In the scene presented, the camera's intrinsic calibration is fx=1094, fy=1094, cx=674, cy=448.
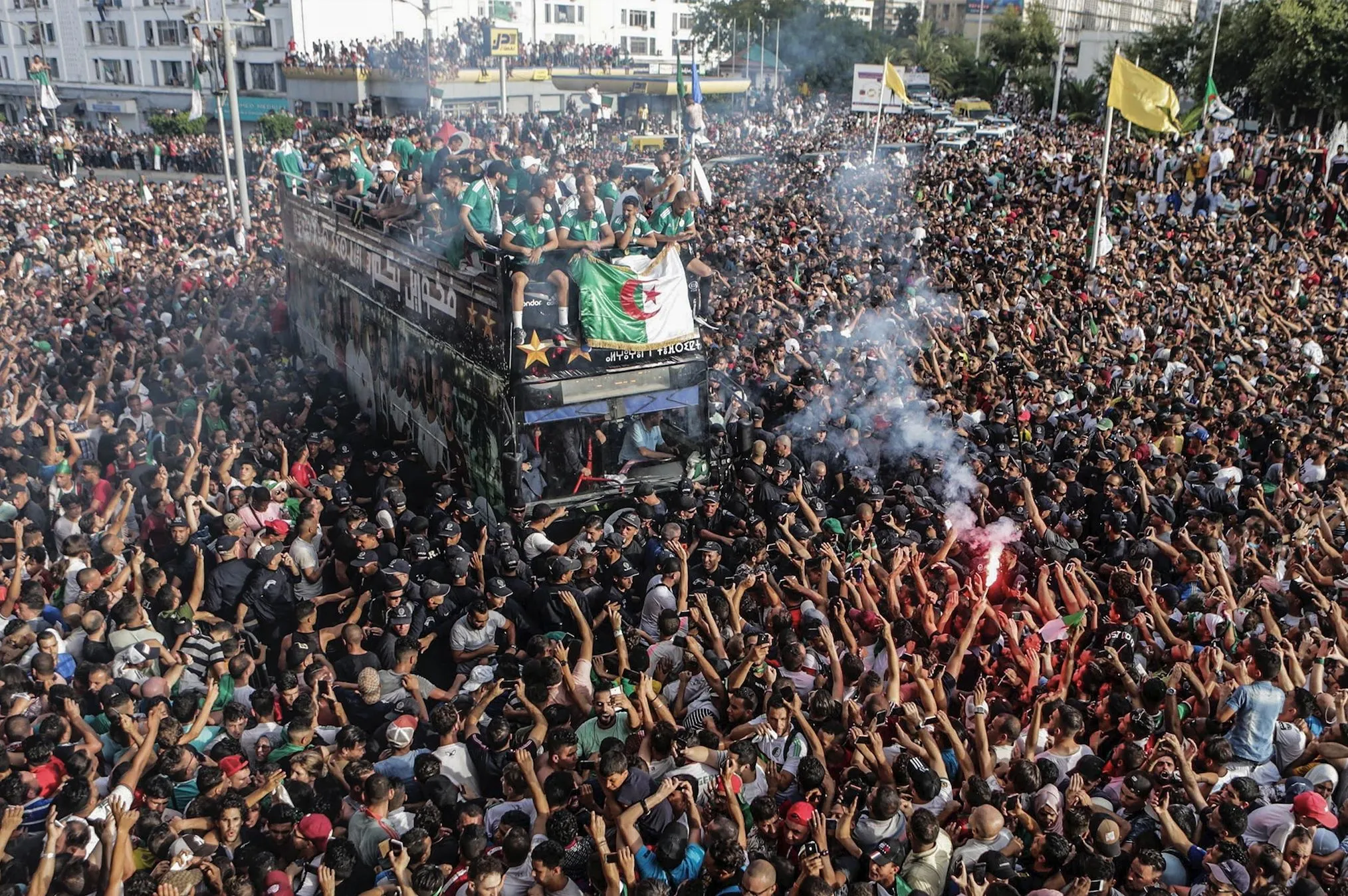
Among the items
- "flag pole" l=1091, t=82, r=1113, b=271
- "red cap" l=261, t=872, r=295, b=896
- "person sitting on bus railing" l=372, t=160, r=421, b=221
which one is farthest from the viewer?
"flag pole" l=1091, t=82, r=1113, b=271

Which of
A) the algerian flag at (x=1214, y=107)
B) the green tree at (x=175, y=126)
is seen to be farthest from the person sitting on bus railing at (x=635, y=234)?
the green tree at (x=175, y=126)

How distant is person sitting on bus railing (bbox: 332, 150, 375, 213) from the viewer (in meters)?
12.7

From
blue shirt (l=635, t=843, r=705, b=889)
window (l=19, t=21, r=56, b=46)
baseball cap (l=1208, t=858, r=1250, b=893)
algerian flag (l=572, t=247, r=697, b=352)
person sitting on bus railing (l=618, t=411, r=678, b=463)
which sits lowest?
blue shirt (l=635, t=843, r=705, b=889)

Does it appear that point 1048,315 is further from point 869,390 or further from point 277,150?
point 277,150

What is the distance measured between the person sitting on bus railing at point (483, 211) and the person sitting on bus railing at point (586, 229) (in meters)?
0.68

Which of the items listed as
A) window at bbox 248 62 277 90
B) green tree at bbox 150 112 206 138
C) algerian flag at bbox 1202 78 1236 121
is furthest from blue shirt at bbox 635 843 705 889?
window at bbox 248 62 277 90

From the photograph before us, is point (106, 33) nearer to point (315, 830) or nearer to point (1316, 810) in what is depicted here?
point (315, 830)

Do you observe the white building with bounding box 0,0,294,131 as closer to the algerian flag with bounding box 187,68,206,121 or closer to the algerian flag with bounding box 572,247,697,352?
the algerian flag with bounding box 187,68,206,121

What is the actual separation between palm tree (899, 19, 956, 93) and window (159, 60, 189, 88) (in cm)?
3838

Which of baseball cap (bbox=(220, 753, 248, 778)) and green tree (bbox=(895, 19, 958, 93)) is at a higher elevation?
green tree (bbox=(895, 19, 958, 93))

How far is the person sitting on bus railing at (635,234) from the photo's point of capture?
8.80m

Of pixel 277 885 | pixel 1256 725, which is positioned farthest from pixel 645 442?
pixel 277 885

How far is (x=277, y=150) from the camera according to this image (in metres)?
16.1

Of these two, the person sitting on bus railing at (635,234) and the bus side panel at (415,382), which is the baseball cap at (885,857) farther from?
the person sitting on bus railing at (635,234)
